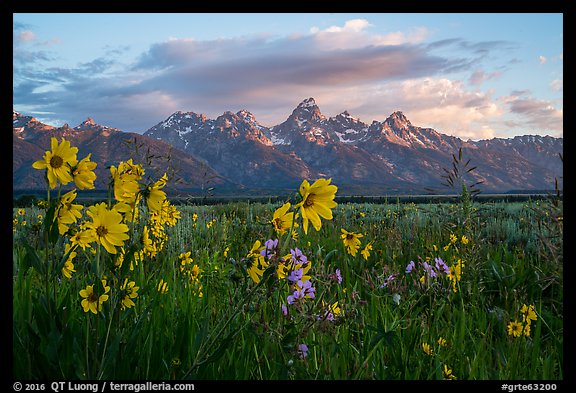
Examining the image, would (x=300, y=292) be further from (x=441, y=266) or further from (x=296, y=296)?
(x=441, y=266)

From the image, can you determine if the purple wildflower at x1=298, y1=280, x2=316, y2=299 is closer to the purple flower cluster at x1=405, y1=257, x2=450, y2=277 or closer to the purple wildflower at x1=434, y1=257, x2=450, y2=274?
the purple flower cluster at x1=405, y1=257, x2=450, y2=277

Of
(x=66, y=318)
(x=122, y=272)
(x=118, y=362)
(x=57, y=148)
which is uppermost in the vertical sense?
(x=57, y=148)

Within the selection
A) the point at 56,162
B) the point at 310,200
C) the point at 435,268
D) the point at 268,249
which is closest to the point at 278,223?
the point at 268,249

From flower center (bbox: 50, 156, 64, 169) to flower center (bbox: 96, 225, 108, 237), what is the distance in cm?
27

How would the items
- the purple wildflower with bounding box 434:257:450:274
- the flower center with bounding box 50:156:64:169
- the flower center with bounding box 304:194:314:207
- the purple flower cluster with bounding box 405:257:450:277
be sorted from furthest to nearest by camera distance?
the purple wildflower with bounding box 434:257:450:274, the purple flower cluster with bounding box 405:257:450:277, the flower center with bounding box 50:156:64:169, the flower center with bounding box 304:194:314:207

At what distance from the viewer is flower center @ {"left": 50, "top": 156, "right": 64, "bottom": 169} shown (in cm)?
165

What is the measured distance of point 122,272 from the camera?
167 centimetres

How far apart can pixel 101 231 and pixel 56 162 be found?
30cm

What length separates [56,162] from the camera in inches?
65.1

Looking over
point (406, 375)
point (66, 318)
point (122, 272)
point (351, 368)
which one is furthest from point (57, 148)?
point (406, 375)

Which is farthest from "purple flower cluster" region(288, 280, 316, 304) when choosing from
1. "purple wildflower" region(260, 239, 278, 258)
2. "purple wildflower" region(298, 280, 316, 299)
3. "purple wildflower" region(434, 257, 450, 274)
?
"purple wildflower" region(434, 257, 450, 274)

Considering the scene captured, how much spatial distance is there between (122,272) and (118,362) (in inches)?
18.7
